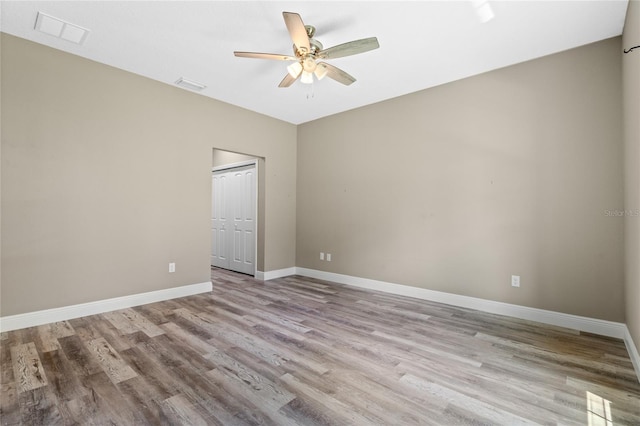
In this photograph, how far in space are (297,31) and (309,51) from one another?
0.27 meters

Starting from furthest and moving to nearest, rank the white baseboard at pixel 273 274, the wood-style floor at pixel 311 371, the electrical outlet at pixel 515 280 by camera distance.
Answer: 1. the white baseboard at pixel 273 274
2. the electrical outlet at pixel 515 280
3. the wood-style floor at pixel 311 371

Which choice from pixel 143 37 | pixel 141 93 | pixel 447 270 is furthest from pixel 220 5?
pixel 447 270

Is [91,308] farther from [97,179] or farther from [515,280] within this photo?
[515,280]

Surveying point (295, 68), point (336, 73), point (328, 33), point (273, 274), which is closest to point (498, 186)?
point (336, 73)

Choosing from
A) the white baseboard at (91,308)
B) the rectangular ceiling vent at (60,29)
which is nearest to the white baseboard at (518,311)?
the white baseboard at (91,308)

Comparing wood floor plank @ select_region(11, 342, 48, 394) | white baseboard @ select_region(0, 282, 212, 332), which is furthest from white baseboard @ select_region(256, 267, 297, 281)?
wood floor plank @ select_region(11, 342, 48, 394)

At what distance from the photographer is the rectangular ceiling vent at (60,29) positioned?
2596 millimetres

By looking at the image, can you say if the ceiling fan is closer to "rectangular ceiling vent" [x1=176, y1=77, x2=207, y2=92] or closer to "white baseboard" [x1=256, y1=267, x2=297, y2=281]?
"rectangular ceiling vent" [x1=176, y1=77, x2=207, y2=92]

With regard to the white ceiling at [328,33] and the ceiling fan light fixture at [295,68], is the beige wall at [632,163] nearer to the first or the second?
the white ceiling at [328,33]

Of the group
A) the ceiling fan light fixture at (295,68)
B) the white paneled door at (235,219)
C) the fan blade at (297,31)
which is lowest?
the white paneled door at (235,219)

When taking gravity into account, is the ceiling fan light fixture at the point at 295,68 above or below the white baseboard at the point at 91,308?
above

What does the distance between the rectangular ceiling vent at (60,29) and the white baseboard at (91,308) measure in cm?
272

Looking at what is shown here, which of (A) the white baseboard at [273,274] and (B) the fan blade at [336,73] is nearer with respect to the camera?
(B) the fan blade at [336,73]

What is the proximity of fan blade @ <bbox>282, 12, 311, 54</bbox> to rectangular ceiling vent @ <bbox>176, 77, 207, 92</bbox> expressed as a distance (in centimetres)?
197
